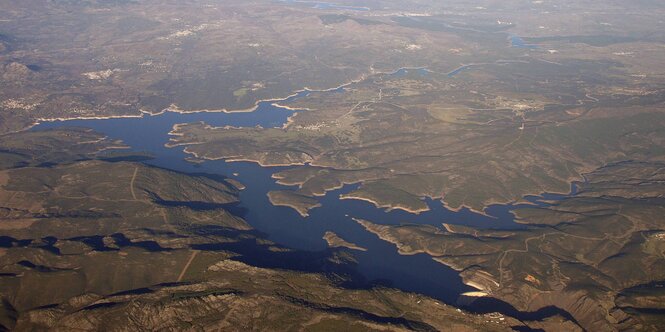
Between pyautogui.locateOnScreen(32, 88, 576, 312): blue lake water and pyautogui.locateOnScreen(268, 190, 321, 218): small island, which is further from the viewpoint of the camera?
pyautogui.locateOnScreen(268, 190, 321, 218): small island

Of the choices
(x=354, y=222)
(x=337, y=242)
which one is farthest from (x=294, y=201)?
(x=337, y=242)

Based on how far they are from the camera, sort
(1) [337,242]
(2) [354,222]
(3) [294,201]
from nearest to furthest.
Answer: (1) [337,242]
(2) [354,222]
(3) [294,201]

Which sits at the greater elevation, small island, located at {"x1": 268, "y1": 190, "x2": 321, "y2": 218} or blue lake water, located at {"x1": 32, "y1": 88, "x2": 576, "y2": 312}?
small island, located at {"x1": 268, "y1": 190, "x2": 321, "y2": 218}

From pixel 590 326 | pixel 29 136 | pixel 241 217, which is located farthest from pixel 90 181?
pixel 590 326

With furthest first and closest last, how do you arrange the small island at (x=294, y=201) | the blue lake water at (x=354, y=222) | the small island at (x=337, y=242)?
the small island at (x=294, y=201) → the small island at (x=337, y=242) → the blue lake water at (x=354, y=222)

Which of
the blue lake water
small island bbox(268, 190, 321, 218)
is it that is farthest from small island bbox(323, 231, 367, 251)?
small island bbox(268, 190, 321, 218)

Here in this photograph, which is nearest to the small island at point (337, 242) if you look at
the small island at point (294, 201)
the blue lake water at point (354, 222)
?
the blue lake water at point (354, 222)

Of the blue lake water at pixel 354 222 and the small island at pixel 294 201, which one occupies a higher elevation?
the small island at pixel 294 201

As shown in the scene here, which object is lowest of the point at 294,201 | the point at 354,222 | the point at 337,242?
the point at 337,242

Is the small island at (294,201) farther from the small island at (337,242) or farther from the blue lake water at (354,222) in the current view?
the small island at (337,242)

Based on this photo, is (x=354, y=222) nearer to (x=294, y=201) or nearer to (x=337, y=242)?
(x=337, y=242)

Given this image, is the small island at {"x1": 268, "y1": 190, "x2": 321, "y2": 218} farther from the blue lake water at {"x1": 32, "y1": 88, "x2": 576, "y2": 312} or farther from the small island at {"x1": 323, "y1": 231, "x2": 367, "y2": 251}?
the small island at {"x1": 323, "y1": 231, "x2": 367, "y2": 251}
